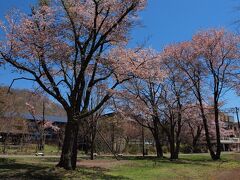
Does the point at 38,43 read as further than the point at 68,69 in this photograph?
No


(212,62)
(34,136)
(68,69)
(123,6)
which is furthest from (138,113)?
(34,136)

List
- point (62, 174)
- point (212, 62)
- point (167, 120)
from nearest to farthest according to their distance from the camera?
point (62, 174) < point (212, 62) < point (167, 120)

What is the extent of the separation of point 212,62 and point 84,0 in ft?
70.4

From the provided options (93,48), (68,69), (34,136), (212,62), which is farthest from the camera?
(34,136)

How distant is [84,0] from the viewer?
18.5m

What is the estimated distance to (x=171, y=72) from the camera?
120ft

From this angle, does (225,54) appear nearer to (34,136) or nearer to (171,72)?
(171,72)

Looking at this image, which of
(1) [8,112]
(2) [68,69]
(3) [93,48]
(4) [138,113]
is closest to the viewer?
(3) [93,48]

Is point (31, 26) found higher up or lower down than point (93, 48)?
higher up

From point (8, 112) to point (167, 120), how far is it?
63.1 feet

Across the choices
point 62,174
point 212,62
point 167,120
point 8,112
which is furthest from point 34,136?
point 62,174

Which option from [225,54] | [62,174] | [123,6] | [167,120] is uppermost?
[225,54]

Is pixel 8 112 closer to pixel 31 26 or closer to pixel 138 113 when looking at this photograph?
pixel 138 113

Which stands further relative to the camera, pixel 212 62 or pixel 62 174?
pixel 212 62
